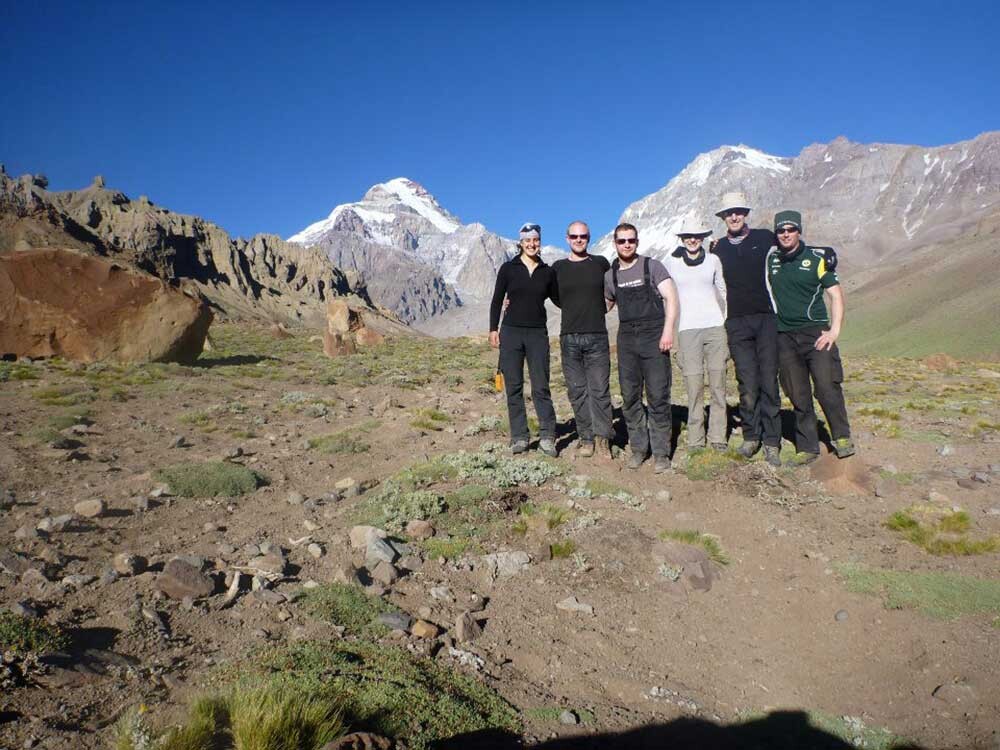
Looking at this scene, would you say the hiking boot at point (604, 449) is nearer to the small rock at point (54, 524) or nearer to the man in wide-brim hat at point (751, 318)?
the man in wide-brim hat at point (751, 318)

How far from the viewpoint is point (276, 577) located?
4.93 m

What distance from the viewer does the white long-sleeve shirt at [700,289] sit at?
7488 millimetres

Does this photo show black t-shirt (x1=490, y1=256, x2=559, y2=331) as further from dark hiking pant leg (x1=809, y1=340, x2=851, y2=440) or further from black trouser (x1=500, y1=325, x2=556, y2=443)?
dark hiking pant leg (x1=809, y1=340, x2=851, y2=440)

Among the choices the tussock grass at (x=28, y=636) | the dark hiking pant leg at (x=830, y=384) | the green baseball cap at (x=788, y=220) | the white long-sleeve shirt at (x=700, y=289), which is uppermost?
the green baseball cap at (x=788, y=220)

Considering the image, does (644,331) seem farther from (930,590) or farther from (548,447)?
(930,590)

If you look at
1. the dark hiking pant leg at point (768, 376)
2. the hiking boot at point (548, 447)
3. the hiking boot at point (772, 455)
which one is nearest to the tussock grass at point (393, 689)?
the hiking boot at point (548, 447)

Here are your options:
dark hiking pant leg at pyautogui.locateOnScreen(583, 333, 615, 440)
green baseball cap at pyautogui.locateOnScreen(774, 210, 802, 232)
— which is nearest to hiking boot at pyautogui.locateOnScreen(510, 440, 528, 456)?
dark hiking pant leg at pyautogui.locateOnScreen(583, 333, 615, 440)

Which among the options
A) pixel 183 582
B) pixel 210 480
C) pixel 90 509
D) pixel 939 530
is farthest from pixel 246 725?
pixel 939 530

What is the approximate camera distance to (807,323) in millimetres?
7395

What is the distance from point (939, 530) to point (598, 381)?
3822 mm

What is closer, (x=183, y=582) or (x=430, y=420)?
(x=183, y=582)

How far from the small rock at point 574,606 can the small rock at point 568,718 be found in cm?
131

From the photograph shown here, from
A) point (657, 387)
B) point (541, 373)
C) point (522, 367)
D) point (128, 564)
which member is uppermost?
point (522, 367)

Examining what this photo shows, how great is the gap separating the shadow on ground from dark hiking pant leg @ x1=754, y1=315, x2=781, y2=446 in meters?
4.44
